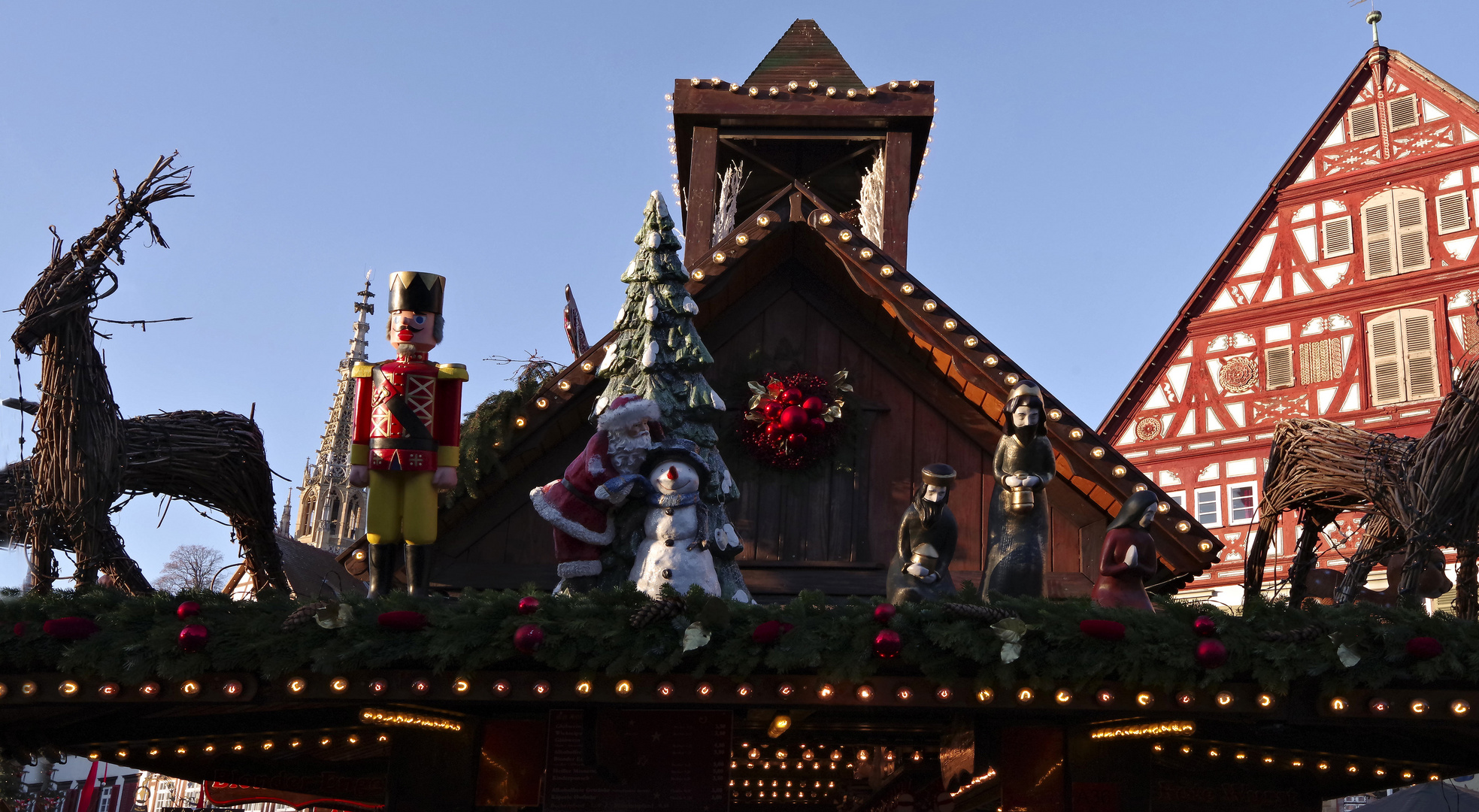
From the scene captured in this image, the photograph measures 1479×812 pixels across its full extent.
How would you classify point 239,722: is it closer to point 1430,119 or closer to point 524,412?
point 524,412

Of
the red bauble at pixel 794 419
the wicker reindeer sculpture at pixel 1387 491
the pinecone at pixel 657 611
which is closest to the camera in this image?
the pinecone at pixel 657 611

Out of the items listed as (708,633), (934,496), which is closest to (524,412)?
(934,496)

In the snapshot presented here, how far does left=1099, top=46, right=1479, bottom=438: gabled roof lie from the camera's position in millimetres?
25281

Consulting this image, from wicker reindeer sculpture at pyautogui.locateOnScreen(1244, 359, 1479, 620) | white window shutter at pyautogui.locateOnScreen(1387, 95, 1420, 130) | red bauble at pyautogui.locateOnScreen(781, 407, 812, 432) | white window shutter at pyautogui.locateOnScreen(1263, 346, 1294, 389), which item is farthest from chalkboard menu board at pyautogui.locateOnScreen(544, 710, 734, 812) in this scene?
white window shutter at pyautogui.locateOnScreen(1387, 95, 1420, 130)

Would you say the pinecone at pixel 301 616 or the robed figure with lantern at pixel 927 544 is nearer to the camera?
the pinecone at pixel 301 616

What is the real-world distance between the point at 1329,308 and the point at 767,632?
68.3ft

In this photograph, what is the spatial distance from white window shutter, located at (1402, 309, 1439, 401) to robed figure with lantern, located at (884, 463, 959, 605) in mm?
17295

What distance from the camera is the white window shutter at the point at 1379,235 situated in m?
24.1

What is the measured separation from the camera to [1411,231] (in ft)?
Result: 78.7

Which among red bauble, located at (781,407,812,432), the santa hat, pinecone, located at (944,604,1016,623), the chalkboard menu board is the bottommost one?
the chalkboard menu board

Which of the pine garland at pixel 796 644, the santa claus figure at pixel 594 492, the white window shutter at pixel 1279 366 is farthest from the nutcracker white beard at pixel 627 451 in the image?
the white window shutter at pixel 1279 366

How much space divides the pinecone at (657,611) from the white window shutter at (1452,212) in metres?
21.0

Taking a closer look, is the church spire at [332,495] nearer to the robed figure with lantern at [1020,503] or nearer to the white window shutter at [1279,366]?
the white window shutter at [1279,366]

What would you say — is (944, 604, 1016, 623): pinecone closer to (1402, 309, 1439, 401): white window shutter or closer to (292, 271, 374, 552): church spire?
(1402, 309, 1439, 401): white window shutter
